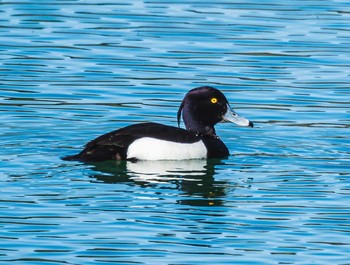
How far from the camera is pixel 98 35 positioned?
22953 mm

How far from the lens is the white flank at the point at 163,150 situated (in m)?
15.5

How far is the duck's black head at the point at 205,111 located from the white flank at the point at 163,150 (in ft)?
2.08

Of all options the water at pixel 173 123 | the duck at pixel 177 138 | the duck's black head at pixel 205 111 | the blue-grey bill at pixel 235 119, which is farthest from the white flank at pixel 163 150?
the blue-grey bill at pixel 235 119

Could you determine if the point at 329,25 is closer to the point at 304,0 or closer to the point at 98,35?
the point at 304,0

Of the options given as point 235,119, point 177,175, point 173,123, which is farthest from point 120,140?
point 173,123

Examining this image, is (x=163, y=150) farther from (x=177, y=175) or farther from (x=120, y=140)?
(x=177, y=175)

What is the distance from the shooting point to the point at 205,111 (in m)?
16.6

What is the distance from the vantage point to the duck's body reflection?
14.0 meters

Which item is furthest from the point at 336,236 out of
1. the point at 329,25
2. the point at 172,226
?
the point at 329,25

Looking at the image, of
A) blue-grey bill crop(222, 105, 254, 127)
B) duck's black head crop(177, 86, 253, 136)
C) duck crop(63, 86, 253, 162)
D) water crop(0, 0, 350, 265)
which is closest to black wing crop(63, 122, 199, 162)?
duck crop(63, 86, 253, 162)

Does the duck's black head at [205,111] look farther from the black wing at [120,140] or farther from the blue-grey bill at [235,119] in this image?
the black wing at [120,140]

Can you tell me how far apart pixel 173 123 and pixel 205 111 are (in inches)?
53.5

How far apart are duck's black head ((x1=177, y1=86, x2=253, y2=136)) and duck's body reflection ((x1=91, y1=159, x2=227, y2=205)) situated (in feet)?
2.67

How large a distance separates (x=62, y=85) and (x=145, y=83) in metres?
1.18
